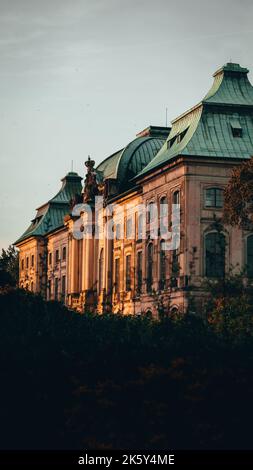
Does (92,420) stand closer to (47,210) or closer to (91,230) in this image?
(91,230)

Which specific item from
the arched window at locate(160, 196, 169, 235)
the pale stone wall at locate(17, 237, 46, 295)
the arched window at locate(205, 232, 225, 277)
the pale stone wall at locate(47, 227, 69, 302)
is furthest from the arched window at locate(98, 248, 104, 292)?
the arched window at locate(205, 232, 225, 277)

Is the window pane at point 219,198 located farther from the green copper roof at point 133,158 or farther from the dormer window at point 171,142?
the green copper roof at point 133,158

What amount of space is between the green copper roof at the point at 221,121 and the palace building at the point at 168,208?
69mm

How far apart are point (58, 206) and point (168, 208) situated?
57.0 m

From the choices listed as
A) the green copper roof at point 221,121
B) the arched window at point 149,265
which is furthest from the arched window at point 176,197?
the arched window at point 149,265

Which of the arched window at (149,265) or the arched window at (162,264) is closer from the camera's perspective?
the arched window at (162,264)

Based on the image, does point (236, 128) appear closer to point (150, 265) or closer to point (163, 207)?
point (163, 207)

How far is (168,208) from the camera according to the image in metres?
89.9

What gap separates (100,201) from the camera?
11081 centimetres

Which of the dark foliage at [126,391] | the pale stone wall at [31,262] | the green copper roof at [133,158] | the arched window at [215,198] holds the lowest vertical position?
the dark foliage at [126,391]

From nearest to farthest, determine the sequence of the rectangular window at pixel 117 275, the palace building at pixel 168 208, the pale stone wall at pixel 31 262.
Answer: the palace building at pixel 168 208 < the rectangular window at pixel 117 275 < the pale stone wall at pixel 31 262

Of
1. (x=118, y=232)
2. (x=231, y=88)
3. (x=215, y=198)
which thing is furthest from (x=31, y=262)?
(x=215, y=198)

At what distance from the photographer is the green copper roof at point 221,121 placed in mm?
87375
